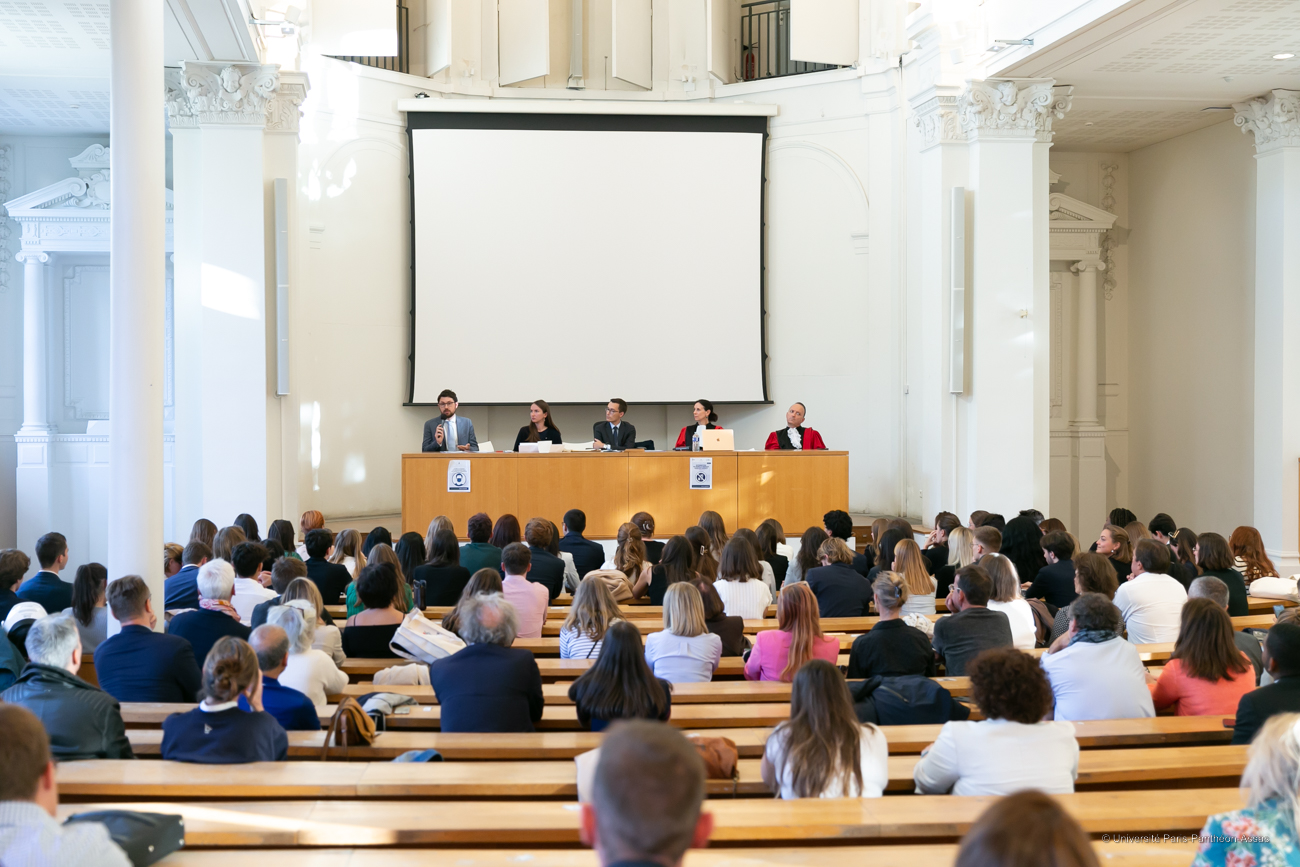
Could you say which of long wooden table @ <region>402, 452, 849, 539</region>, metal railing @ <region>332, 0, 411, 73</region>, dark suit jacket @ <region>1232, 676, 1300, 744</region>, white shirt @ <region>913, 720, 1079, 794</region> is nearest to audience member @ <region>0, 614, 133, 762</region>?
white shirt @ <region>913, 720, 1079, 794</region>

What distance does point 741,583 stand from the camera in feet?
19.9

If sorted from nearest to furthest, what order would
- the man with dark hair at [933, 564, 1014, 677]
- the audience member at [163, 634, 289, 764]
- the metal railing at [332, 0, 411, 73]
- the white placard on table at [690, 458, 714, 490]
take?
the audience member at [163, 634, 289, 764], the man with dark hair at [933, 564, 1014, 677], the white placard on table at [690, 458, 714, 490], the metal railing at [332, 0, 411, 73]

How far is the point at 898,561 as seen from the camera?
19.7 feet

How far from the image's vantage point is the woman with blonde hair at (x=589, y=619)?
16.9 feet

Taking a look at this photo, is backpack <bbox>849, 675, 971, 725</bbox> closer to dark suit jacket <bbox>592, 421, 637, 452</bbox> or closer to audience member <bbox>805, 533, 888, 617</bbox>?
audience member <bbox>805, 533, 888, 617</bbox>

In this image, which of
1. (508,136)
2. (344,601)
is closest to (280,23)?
(508,136)

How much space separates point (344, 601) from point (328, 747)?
3394 millimetres

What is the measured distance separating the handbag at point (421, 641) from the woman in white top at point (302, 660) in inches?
22.9

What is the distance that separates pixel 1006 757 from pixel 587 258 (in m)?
10.3

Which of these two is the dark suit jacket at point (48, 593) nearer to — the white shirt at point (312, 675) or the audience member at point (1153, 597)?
Result: the white shirt at point (312, 675)

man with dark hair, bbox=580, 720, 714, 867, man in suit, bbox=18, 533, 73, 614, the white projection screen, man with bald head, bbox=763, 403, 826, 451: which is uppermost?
the white projection screen

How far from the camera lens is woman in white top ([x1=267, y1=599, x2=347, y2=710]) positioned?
439 cm

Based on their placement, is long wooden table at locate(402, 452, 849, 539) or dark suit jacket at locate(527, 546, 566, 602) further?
long wooden table at locate(402, 452, 849, 539)

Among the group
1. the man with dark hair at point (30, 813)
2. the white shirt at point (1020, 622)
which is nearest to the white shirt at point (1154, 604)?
the white shirt at point (1020, 622)
